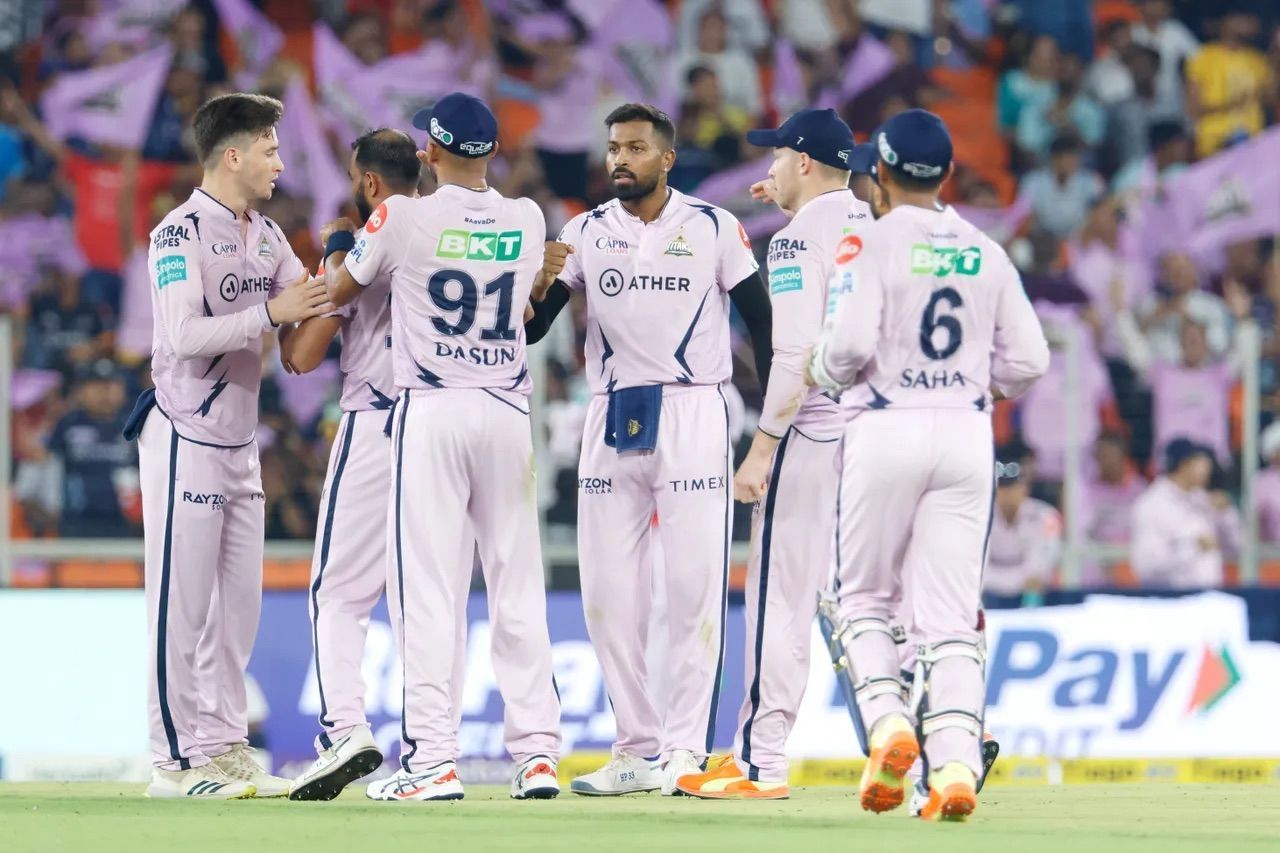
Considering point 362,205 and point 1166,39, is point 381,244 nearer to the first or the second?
point 362,205

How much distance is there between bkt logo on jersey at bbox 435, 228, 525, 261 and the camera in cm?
841

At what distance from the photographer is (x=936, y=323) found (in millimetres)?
7496

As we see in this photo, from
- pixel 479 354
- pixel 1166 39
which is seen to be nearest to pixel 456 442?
pixel 479 354

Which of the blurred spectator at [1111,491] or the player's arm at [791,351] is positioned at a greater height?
the player's arm at [791,351]

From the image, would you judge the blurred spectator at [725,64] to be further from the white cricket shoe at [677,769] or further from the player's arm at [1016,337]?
the player's arm at [1016,337]

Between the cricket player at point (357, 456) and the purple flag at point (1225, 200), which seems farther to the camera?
the purple flag at point (1225, 200)


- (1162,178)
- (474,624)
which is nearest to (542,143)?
(1162,178)

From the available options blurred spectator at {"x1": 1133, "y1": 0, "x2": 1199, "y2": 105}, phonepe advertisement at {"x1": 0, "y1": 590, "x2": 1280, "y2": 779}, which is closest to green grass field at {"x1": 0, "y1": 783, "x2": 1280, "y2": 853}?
phonepe advertisement at {"x1": 0, "y1": 590, "x2": 1280, "y2": 779}

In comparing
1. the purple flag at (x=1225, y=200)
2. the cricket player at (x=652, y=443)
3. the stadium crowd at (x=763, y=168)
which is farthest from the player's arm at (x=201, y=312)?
the purple flag at (x=1225, y=200)

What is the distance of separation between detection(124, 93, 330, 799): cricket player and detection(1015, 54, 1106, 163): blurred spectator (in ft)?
39.5

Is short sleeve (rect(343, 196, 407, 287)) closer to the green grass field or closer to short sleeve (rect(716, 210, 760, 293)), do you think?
short sleeve (rect(716, 210, 760, 293))

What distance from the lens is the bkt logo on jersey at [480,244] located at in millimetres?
8406

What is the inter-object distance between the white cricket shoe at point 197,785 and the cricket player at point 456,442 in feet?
2.01

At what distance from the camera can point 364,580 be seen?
29.0 ft
